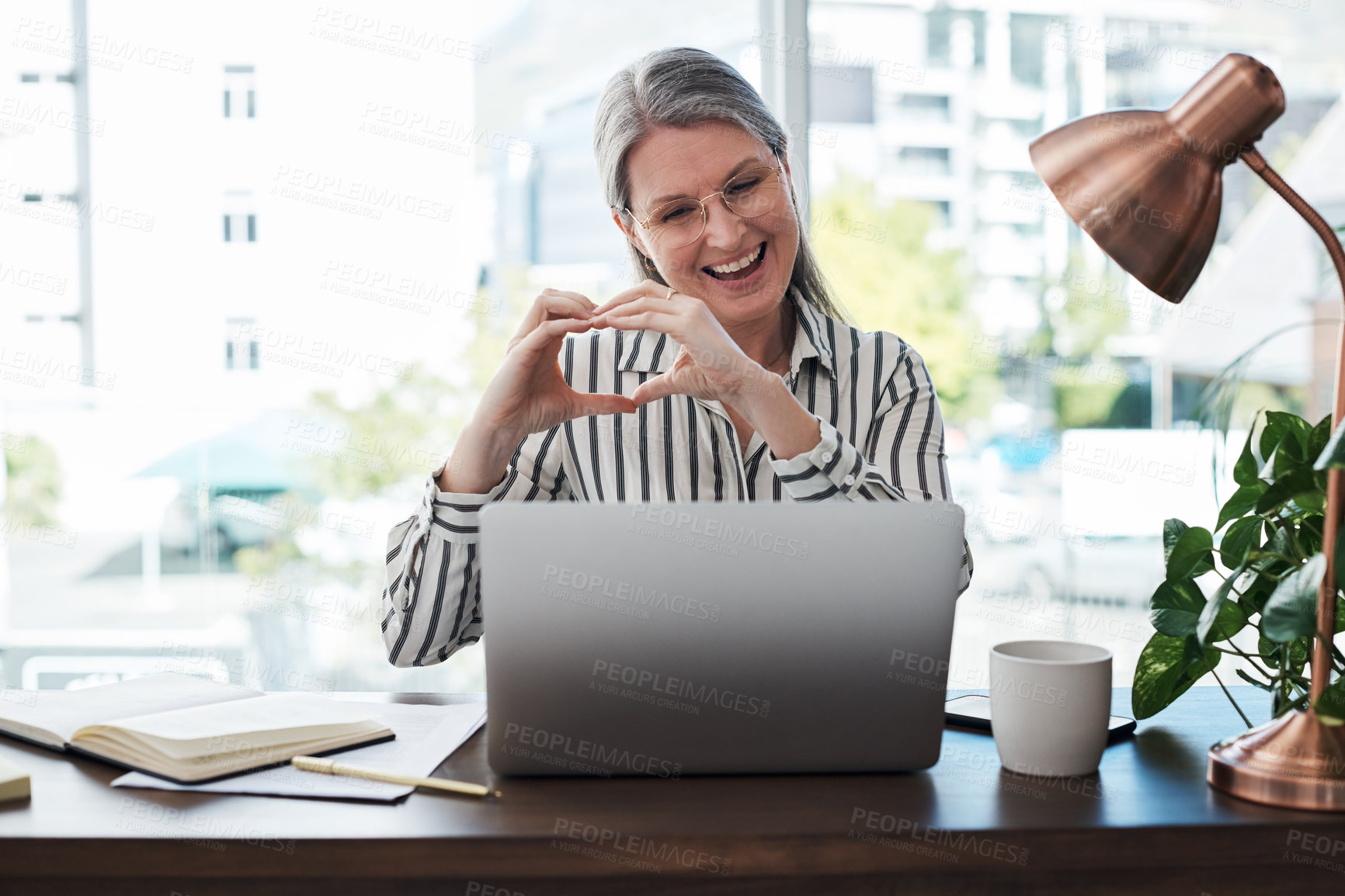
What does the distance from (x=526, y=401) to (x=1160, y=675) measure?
30.4 inches

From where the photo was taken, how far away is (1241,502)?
103 cm

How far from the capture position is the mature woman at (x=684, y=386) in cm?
133

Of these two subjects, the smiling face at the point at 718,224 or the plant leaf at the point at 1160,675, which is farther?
the smiling face at the point at 718,224

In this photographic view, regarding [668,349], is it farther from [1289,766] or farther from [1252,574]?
[1289,766]

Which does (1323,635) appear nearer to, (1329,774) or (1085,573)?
(1329,774)

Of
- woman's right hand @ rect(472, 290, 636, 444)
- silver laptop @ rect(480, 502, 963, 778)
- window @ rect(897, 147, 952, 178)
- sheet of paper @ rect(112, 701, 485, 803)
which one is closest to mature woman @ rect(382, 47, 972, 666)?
woman's right hand @ rect(472, 290, 636, 444)

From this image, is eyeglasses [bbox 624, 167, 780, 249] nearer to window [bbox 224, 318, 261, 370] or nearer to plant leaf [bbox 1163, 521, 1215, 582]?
plant leaf [bbox 1163, 521, 1215, 582]

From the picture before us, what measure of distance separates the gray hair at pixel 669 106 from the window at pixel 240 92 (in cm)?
157

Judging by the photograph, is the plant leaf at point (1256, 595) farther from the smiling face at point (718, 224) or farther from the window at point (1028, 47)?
the window at point (1028, 47)

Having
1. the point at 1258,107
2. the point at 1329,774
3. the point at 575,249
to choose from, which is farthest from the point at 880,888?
the point at 575,249

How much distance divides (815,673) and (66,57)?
292cm

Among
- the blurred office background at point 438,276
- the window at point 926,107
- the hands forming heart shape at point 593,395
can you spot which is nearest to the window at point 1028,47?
the blurred office background at point 438,276

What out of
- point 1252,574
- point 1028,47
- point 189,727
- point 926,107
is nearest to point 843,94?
point 926,107

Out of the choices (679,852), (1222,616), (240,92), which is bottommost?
(679,852)
